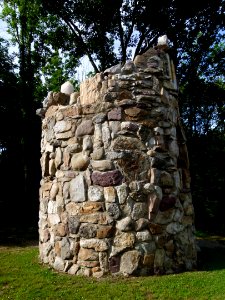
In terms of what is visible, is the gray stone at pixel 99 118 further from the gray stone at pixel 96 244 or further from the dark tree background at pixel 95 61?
the dark tree background at pixel 95 61

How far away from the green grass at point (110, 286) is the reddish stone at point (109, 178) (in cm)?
127

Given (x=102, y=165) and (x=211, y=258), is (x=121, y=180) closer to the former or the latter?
(x=102, y=165)

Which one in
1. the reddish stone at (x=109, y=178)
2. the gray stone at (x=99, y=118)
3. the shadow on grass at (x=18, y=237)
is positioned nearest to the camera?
the reddish stone at (x=109, y=178)

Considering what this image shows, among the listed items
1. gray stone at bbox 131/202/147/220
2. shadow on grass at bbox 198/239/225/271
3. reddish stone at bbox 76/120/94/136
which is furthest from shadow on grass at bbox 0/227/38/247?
gray stone at bbox 131/202/147/220

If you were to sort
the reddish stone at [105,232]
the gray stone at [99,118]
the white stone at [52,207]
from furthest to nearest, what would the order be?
the white stone at [52,207] < the gray stone at [99,118] < the reddish stone at [105,232]

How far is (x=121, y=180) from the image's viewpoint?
4.96 m

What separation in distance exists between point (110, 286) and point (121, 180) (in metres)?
1.40

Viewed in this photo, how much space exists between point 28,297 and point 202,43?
12.0m

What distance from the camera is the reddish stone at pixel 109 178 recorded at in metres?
4.96

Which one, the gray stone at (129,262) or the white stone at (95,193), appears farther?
the white stone at (95,193)

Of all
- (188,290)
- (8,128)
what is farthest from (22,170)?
(188,290)

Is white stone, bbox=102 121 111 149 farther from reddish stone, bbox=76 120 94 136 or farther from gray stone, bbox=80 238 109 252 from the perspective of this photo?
gray stone, bbox=80 238 109 252

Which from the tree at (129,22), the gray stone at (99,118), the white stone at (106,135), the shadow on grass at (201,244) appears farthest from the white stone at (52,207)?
the tree at (129,22)

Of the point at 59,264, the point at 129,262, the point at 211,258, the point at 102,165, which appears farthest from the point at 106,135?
the point at 211,258
